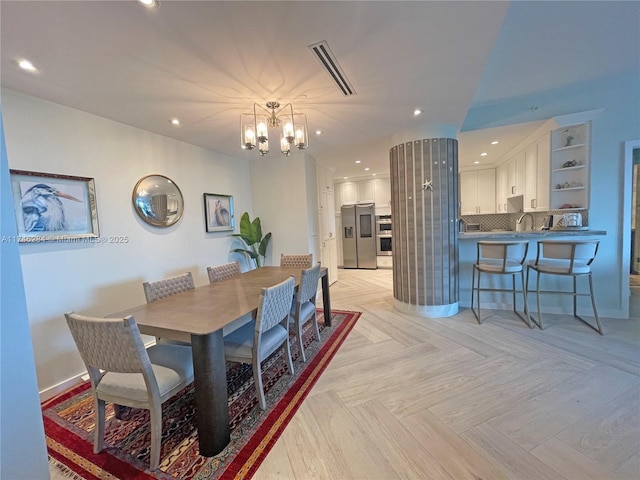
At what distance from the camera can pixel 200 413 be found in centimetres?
150

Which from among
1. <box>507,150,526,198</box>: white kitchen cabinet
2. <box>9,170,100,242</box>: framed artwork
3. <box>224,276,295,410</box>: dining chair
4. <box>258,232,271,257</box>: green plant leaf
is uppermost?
<box>507,150,526,198</box>: white kitchen cabinet

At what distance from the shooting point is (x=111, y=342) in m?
1.35

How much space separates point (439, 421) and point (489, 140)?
3994 millimetres

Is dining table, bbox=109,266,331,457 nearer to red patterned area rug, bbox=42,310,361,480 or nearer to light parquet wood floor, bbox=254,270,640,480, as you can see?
red patterned area rug, bbox=42,310,361,480

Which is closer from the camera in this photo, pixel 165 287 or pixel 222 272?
pixel 165 287

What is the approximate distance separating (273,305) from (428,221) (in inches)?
93.7

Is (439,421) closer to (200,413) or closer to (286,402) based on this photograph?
(286,402)

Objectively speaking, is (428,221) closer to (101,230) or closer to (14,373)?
(14,373)

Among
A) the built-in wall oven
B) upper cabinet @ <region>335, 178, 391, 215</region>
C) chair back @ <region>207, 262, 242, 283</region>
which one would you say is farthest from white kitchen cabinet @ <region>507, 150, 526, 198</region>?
chair back @ <region>207, 262, 242, 283</region>

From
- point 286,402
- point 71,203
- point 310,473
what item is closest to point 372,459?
point 310,473

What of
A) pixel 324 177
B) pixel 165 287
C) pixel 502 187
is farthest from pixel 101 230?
pixel 502 187

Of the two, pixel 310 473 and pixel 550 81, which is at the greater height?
pixel 550 81

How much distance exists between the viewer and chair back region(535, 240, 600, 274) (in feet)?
8.80

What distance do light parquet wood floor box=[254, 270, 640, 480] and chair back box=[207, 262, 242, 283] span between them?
5.14ft
